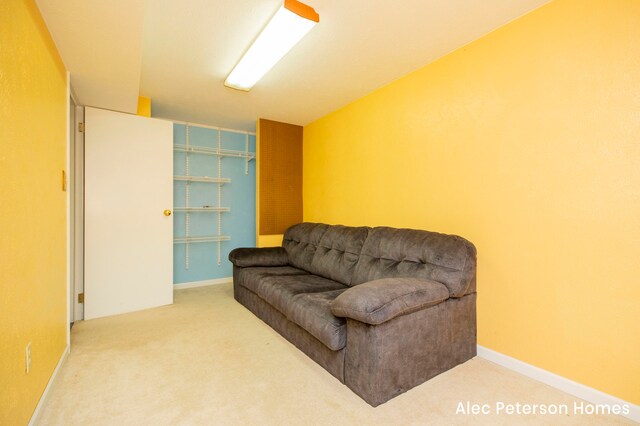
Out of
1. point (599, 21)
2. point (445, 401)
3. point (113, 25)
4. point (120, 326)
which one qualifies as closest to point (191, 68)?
point (113, 25)

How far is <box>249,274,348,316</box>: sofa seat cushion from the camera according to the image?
239 centimetres

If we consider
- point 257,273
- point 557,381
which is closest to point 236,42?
point 257,273

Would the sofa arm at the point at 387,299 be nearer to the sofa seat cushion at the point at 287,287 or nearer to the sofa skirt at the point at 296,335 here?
the sofa skirt at the point at 296,335

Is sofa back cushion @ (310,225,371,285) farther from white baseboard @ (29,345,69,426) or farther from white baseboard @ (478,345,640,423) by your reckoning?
white baseboard @ (29,345,69,426)

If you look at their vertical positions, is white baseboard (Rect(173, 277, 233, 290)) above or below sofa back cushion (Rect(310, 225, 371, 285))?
below

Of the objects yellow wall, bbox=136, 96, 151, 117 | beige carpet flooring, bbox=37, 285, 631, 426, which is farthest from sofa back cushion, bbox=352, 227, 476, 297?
yellow wall, bbox=136, 96, 151, 117

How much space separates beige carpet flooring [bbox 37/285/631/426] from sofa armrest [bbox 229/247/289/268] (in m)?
0.93

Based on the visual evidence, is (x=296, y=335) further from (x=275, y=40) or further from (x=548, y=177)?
(x=275, y=40)

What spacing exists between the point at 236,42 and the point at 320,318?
83.9 inches

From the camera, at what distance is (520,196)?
1.98 meters

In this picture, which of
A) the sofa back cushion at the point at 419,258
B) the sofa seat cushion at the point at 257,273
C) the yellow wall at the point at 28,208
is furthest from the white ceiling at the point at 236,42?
the sofa seat cushion at the point at 257,273

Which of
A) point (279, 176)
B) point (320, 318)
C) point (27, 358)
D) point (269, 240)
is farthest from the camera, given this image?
point (279, 176)

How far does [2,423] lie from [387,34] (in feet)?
9.54

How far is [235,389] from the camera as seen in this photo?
1.78 meters
